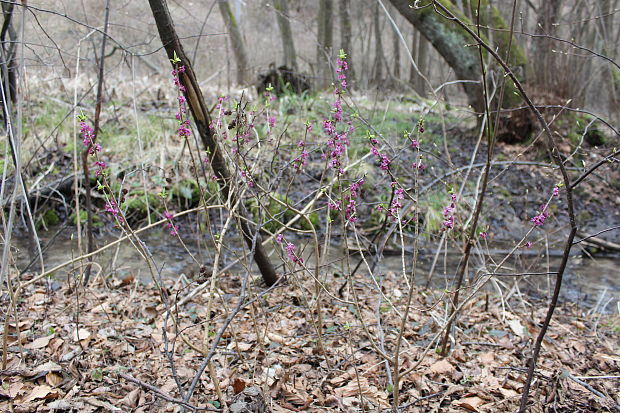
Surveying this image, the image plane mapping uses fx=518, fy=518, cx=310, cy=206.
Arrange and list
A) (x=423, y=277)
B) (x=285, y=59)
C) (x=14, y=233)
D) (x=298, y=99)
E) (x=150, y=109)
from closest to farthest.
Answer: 1. (x=423, y=277)
2. (x=14, y=233)
3. (x=150, y=109)
4. (x=298, y=99)
5. (x=285, y=59)

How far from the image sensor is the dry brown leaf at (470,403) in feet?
7.30

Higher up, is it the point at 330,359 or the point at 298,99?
the point at 298,99

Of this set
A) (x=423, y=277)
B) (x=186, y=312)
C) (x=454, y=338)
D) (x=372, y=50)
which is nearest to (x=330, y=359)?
(x=454, y=338)

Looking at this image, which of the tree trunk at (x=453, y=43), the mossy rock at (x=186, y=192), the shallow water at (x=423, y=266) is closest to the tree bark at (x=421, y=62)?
the tree trunk at (x=453, y=43)

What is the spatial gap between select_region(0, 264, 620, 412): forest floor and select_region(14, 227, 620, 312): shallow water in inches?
35.1

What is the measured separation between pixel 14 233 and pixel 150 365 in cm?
399

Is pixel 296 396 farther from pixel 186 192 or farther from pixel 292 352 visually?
pixel 186 192

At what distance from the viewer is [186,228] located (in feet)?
21.2

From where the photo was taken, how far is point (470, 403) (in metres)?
2.25

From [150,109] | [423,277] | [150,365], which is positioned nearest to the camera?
[150,365]

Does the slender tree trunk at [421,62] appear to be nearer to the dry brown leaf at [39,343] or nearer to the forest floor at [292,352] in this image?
the forest floor at [292,352]

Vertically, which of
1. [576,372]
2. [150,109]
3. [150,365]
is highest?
[150,109]

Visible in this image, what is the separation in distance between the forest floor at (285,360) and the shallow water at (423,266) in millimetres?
892

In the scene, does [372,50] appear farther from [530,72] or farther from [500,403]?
[500,403]
